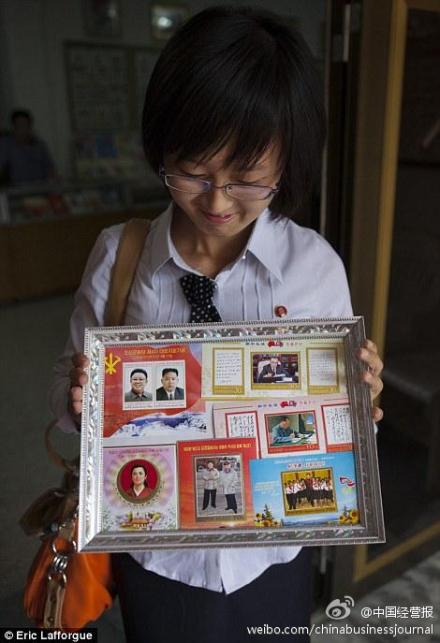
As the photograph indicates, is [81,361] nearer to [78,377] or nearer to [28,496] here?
[78,377]

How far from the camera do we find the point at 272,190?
0.77 meters

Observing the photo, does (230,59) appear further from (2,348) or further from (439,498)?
(2,348)

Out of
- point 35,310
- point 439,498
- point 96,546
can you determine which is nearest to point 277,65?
point 96,546

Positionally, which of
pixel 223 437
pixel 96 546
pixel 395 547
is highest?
pixel 223 437

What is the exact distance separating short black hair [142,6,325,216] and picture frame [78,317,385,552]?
254mm

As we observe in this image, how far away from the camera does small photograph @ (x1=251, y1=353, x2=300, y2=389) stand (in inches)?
30.5

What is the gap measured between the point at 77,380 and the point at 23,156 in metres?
4.61

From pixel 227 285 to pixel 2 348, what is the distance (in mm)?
2549

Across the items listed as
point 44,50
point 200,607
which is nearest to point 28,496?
point 200,607

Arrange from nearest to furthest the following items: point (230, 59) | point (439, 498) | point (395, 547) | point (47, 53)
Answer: point (230, 59) < point (395, 547) < point (439, 498) < point (47, 53)

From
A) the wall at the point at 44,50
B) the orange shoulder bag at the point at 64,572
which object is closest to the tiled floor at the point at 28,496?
the orange shoulder bag at the point at 64,572

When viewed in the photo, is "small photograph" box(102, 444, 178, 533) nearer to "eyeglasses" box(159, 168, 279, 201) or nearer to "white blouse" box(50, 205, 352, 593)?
"white blouse" box(50, 205, 352, 593)

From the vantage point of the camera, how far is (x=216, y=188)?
2.43 feet

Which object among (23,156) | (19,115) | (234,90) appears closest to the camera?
(234,90)
